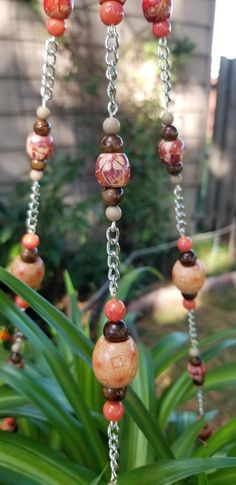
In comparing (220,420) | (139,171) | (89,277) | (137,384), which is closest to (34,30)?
(139,171)

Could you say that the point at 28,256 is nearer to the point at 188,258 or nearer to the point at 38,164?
the point at 38,164

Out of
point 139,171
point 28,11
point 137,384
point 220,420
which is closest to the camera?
point 137,384

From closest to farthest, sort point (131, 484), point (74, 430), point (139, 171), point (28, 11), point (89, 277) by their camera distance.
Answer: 1. point (131, 484)
2. point (74, 430)
3. point (28, 11)
4. point (89, 277)
5. point (139, 171)

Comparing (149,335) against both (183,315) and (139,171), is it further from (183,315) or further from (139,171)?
(139,171)

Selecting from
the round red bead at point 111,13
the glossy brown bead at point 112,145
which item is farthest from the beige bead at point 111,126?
the round red bead at point 111,13

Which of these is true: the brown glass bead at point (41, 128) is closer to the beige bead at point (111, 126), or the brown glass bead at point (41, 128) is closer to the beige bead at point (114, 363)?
the beige bead at point (111, 126)
